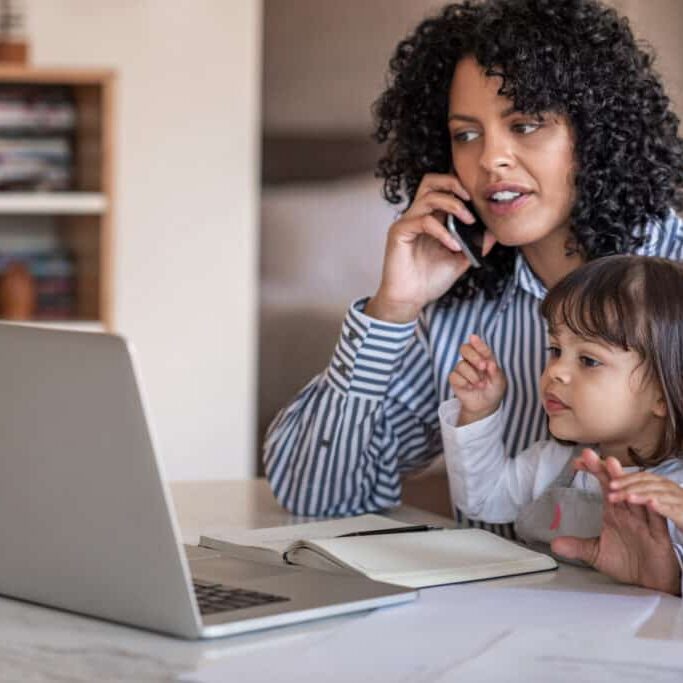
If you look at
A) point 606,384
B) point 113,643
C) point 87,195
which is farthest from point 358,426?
point 87,195

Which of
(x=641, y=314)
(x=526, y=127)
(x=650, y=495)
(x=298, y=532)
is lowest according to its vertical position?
(x=298, y=532)

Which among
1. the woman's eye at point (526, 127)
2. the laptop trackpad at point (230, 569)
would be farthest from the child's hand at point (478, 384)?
the laptop trackpad at point (230, 569)

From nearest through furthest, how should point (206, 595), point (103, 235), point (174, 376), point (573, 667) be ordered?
point (573, 667), point (206, 595), point (103, 235), point (174, 376)

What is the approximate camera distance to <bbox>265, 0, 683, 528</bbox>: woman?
1.85 m

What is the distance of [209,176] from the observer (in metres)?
4.11

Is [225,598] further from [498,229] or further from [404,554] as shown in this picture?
[498,229]

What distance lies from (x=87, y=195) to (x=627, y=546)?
9.18ft

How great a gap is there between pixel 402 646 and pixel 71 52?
3.29 metres

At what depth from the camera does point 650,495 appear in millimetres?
1255

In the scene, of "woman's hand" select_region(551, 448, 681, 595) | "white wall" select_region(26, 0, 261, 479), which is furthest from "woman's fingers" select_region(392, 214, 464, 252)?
"white wall" select_region(26, 0, 261, 479)

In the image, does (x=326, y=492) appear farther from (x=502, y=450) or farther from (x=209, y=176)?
(x=209, y=176)

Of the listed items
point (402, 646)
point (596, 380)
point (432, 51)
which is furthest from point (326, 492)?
point (402, 646)

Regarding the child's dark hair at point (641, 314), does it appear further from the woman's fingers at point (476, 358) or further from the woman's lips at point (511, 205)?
the woman's lips at point (511, 205)

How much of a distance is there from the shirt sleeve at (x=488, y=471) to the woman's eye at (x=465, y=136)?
43 cm
